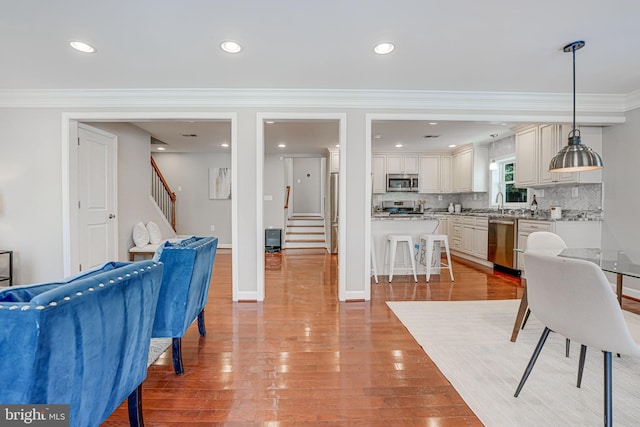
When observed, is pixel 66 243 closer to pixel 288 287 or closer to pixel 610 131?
pixel 288 287

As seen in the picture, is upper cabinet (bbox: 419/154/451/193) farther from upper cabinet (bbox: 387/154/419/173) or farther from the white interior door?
the white interior door

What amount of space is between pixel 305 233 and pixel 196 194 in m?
2.92

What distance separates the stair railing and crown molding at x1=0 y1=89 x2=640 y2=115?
314 cm

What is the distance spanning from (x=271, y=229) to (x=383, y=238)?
3.31m

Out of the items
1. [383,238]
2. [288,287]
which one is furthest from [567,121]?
[288,287]

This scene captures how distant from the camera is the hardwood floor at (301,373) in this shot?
165 cm

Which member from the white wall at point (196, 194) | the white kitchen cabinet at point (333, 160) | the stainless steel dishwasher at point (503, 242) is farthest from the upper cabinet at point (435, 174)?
the white wall at point (196, 194)

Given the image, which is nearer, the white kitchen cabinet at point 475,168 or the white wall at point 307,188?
the white kitchen cabinet at point 475,168

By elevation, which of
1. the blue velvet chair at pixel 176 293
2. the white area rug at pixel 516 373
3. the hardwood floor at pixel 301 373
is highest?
the blue velvet chair at pixel 176 293

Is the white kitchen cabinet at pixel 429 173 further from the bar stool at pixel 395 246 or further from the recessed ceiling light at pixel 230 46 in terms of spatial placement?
the recessed ceiling light at pixel 230 46

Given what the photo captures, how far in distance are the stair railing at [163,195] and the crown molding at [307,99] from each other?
3.14 m

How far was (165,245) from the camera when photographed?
2.04m

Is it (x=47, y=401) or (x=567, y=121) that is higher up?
(x=567, y=121)

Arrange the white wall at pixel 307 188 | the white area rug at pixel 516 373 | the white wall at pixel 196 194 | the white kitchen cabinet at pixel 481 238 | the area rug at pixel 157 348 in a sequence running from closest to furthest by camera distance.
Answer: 1. the white area rug at pixel 516 373
2. the area rug at pixel 157 348
3. the white kitchen cabinet at pixel 481 238
4. the white wall at pixel 196 194
5. the white wall at pixel 307 188
